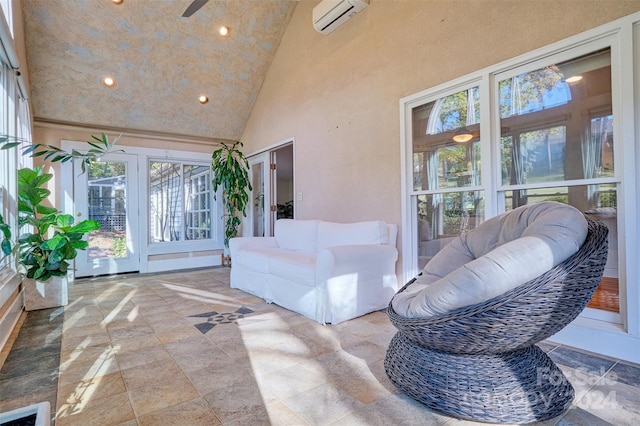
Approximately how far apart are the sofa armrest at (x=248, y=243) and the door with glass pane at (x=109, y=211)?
243 centimetres

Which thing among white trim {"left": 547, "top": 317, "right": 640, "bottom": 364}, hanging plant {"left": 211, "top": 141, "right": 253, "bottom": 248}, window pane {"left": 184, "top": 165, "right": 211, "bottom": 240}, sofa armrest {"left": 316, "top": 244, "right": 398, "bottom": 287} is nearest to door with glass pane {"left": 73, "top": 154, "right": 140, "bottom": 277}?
window pane {"left": 184, "top": 165, "right": 211, "bottom": 240}

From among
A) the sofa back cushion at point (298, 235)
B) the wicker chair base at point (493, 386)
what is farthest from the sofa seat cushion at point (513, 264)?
the sofa back cushion at point (298, 235)

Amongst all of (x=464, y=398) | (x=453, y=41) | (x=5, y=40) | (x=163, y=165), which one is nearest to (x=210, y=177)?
(x=163, y=165)

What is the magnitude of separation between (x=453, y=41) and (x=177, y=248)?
530 cm

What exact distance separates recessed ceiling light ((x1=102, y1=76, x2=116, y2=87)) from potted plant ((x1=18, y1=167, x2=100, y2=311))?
208 centimetres

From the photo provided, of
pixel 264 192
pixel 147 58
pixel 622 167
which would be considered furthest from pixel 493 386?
pixel 147 58

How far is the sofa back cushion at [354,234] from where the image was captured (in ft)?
A: 10.6

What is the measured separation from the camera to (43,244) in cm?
317

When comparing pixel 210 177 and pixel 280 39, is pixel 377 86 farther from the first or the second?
pixel 210 177

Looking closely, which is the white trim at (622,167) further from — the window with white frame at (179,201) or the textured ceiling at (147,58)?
the window with white frame at (179,201)

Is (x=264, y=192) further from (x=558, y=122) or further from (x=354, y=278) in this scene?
(x=558, y=122)

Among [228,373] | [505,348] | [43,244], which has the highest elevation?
[43,244]

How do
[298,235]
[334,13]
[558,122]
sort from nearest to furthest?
[558,122] < [334,13] < [298,235]

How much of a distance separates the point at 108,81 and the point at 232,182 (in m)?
2.28
